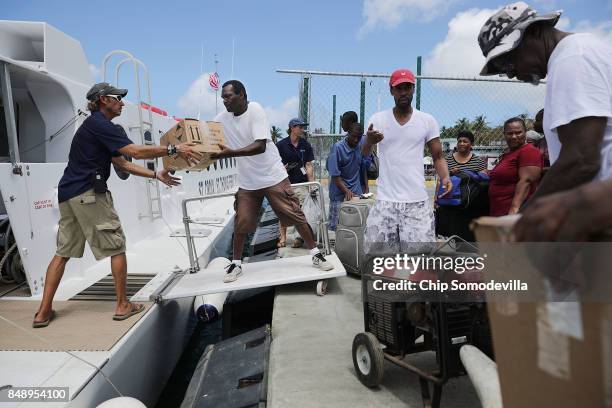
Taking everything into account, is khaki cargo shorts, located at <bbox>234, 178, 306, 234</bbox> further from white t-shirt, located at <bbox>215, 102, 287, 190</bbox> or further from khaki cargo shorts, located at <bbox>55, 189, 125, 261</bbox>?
khaki cargo shorts, located at <bbox>55, 189, 125, 261</bbox>

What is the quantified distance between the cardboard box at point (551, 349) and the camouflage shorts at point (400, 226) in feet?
7.39

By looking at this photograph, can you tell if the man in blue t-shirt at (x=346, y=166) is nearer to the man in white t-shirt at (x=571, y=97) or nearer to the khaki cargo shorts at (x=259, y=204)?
the khaki cargo shorts at (x=259, y=204)

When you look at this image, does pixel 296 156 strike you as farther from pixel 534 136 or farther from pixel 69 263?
pixel 69 263

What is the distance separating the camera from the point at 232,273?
4.12 metres

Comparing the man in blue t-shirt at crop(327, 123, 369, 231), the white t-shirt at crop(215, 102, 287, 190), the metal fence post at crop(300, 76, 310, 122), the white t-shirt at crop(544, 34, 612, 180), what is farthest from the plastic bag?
the white t-shirt at crop(544, 34, 612, 180)

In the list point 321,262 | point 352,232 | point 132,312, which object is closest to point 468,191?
point 352,232

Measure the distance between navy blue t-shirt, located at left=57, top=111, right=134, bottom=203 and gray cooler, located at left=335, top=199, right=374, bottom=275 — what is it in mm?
2486

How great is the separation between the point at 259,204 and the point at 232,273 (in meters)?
0.73

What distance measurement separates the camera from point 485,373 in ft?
4.77

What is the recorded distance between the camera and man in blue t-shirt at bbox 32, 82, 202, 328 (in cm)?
326

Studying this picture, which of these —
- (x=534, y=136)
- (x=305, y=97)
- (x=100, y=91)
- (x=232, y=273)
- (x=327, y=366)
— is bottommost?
(x=327, y=366)

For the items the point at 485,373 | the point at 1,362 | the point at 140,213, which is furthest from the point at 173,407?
the point at 485,373

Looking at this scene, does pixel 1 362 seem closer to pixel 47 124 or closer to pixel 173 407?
pixel 173 407

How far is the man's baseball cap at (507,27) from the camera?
1.56 meters
